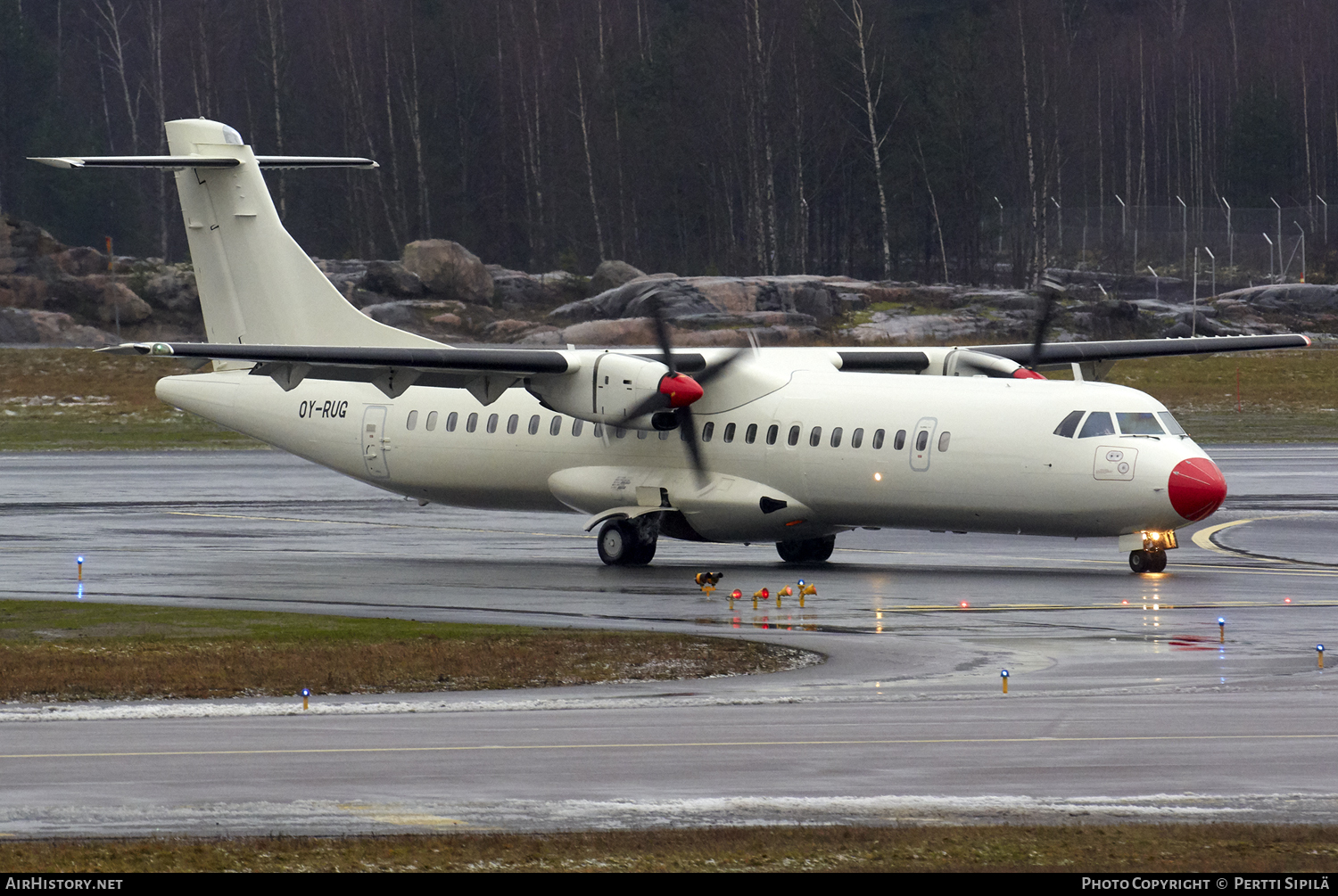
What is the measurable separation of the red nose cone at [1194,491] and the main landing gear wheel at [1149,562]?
3.73 ft

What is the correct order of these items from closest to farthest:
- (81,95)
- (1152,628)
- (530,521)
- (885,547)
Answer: (1152,628) → (885,547) → (530,521) → (81,95)

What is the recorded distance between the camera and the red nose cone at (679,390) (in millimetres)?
24953

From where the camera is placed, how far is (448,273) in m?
69.8

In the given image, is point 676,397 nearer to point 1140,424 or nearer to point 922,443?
point 922,443

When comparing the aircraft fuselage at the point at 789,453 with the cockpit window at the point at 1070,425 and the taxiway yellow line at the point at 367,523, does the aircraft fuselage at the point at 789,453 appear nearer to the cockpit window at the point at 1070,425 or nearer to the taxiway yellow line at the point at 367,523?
the cockpit window at the point at 1070,425

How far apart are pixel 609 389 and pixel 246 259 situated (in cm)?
823

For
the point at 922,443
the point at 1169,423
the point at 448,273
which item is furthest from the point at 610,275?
the point at 1169,423

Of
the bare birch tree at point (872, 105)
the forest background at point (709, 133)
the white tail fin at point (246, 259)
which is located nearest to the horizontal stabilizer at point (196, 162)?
the white tail fin at point (246, 259)

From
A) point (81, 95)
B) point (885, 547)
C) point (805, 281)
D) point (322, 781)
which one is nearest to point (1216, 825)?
point (322, 781)

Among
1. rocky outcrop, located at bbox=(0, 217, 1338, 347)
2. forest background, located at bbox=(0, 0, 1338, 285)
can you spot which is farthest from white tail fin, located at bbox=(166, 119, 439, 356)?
forest background, located at bbox=(0, 0, 1338, 285)

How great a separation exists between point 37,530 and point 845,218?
5714cm

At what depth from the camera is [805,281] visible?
6606 cm

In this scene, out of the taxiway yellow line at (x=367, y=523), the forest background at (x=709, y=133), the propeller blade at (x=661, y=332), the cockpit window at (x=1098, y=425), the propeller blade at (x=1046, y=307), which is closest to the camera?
the cockpit window at (x=1098, y=425)

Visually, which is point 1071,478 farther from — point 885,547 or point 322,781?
point 322,781
